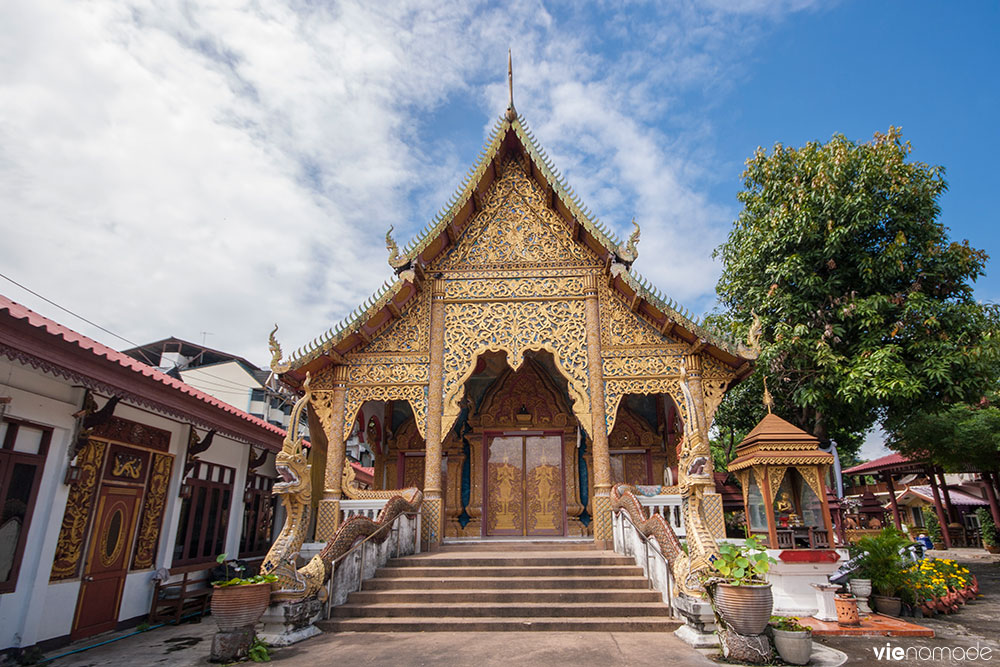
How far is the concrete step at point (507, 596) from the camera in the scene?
6.32 m

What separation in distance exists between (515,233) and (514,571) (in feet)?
18.5

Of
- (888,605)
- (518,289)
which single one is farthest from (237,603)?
(888,605)

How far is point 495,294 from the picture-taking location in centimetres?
957

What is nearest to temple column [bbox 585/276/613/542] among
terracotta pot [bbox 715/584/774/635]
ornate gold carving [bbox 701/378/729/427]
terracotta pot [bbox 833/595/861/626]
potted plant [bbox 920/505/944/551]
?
ornate gold carving [bbox 701/378/729/427]

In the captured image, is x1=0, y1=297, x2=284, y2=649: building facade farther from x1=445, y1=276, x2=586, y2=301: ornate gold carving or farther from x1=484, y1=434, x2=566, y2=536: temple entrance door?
x1=484, y1=434, x2=566, y2=536: temple entrance door

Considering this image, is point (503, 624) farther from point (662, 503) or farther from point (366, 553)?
point (662, 503)

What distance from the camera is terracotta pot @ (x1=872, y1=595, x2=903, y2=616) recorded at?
795 centimetres

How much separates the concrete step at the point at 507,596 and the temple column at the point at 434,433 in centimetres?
205

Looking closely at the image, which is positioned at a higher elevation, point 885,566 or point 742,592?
point 742,592

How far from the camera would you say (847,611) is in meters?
6.98

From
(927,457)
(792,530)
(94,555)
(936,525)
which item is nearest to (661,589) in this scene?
(792,530)

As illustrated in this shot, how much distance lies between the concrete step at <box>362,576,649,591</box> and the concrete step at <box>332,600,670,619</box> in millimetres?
352

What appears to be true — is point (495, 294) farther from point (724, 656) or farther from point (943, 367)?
point (943, 367)

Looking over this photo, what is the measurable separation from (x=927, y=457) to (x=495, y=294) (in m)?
14.3
